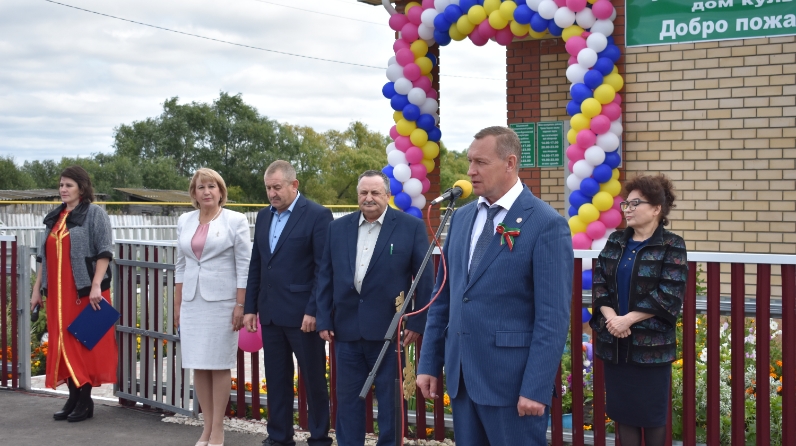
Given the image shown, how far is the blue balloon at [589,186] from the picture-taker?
7941mm

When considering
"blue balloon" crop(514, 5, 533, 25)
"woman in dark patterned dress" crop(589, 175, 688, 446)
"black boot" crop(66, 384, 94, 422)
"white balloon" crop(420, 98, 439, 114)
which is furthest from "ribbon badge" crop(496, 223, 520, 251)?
"white balloon" crop(420, 98, 439, 114)

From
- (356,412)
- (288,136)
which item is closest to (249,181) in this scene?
(288,136)

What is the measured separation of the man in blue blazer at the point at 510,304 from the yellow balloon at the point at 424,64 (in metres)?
6.05

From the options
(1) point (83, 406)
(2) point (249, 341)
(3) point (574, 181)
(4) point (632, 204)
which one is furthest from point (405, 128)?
(4) point (632, 204)

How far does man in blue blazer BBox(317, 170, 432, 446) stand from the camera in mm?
4824

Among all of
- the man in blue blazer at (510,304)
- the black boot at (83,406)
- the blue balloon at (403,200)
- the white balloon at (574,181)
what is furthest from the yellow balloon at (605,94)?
the black boot at (83,406)

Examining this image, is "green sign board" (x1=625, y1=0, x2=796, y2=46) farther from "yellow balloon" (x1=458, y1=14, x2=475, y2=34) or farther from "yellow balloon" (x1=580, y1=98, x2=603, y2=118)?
"yellow balloon" (x1=458, y1=14, x2=475, y2=34)

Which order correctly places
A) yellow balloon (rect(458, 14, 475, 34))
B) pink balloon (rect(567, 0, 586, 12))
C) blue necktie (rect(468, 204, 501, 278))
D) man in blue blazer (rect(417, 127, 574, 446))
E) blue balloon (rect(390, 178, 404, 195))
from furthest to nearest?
blue balloon (rect(390, 178, 404, 195)), yellow balloon (rect(458, 14, 475, 34)), pink balloon (rect(567, 0, 586, 12)), blue necktie (rect(468, 204, 501, 278)), man in blue blazer (rect(417, 127, 574, 446))

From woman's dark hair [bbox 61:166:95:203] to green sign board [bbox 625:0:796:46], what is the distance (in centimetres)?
504

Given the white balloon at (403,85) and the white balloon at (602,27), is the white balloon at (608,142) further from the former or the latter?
the white balloon at (403,85)

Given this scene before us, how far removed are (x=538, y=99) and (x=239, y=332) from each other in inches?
219

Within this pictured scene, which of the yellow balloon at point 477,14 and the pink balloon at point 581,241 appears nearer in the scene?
the pink balloon at point 581,241

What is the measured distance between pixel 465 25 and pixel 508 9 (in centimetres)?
56

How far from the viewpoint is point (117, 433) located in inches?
238
